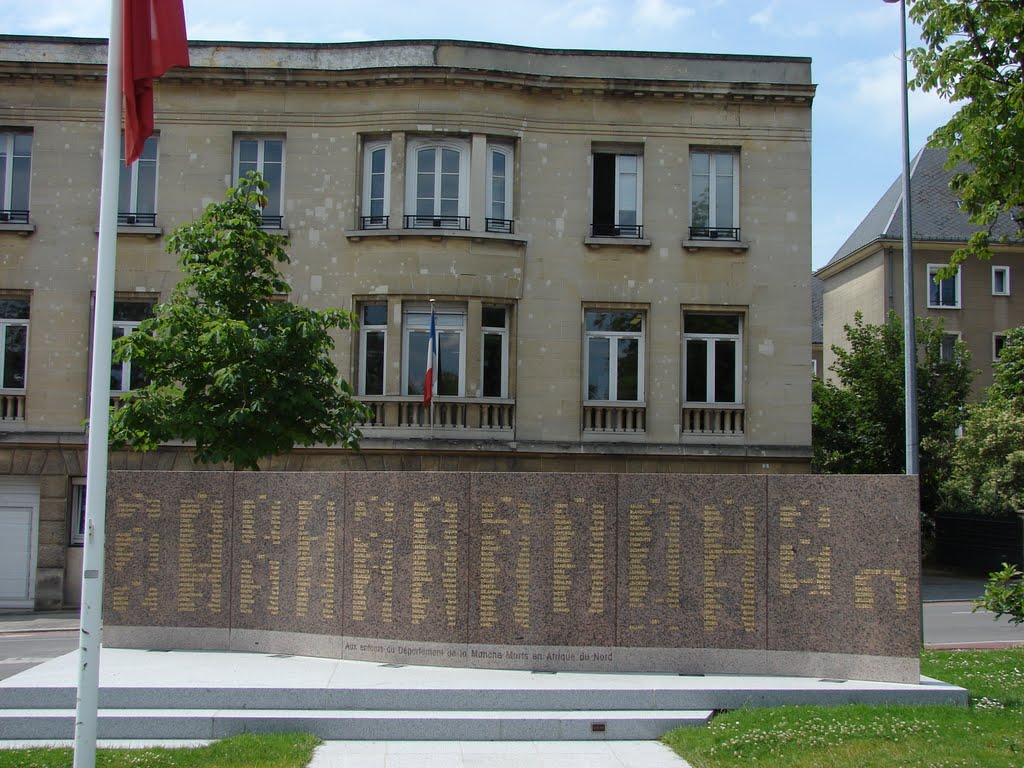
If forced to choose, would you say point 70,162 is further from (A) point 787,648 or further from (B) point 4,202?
(A) point 787,648

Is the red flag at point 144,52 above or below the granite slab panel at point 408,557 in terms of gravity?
above

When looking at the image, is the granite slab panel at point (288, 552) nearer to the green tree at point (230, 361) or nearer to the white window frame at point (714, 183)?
the green tree at point (230, 361)

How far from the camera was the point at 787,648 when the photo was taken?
1238 cm

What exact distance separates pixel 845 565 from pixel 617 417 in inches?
460

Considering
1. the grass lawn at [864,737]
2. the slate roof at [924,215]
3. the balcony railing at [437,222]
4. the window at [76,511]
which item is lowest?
the grass lawn at [864,737]

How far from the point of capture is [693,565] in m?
12.5

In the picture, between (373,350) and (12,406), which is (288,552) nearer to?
(373,350)

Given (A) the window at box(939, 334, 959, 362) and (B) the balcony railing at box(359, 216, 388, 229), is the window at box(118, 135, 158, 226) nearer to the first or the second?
(B) the balcony railing at box(359, 216, 388, 229)

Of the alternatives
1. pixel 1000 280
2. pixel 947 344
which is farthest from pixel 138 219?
pixel 1000 280

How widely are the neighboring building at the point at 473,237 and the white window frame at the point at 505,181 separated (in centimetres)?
5

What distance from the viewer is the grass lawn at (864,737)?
368 inches

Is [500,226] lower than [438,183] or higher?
lower

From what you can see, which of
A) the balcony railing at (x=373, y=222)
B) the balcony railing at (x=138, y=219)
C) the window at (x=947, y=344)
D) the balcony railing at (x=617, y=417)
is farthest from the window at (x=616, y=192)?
the window at (x=947, y=344)

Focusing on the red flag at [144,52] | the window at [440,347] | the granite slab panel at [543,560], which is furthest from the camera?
the window at [440,347]
